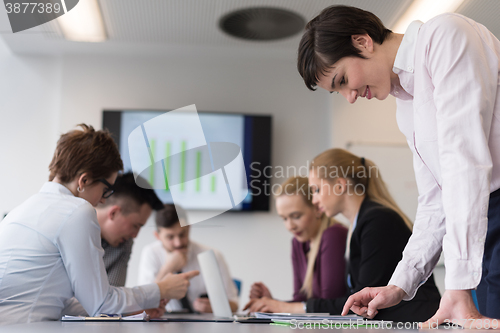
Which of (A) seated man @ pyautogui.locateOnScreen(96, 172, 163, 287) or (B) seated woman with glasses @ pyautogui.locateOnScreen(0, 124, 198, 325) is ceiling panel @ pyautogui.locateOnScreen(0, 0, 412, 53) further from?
(B) seated woman with glasses @ pyautogui.locateOnScreen(0, 124, 198, 325)

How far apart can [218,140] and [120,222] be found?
1325mm

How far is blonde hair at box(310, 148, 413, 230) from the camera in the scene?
1.76 m

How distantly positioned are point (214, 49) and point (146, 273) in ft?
5.59

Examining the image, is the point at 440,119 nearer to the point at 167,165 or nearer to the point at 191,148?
the point at 167,165

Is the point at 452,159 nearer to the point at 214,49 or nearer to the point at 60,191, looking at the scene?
the point at 60,191

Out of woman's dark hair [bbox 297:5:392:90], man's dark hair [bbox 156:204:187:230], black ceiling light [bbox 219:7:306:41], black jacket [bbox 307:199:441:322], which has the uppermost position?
black ceiling light [bbox 219:7:306:41]

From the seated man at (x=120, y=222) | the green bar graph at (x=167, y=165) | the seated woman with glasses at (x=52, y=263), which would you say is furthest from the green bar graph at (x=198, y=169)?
the seated woman with glasses at (x=52, y=263)

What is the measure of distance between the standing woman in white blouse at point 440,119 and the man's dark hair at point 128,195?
135 cm

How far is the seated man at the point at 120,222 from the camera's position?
2092 mm

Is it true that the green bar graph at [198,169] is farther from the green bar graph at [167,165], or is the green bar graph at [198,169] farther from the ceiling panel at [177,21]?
the ceiling panel at [177,21]

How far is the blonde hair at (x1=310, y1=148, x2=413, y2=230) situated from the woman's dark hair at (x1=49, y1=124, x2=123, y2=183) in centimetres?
92

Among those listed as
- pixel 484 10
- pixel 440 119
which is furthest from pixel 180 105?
pixel 440 119
